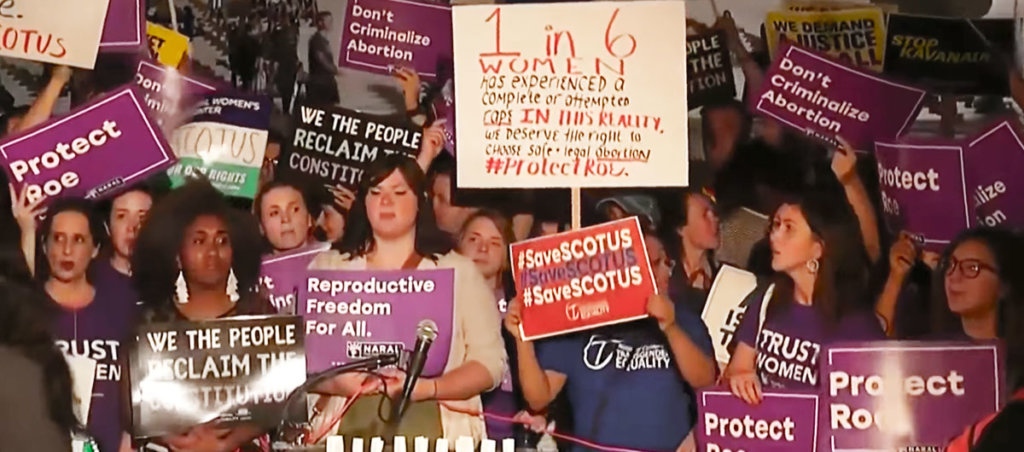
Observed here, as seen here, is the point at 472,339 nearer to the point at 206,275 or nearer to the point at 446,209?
the point at 446,209

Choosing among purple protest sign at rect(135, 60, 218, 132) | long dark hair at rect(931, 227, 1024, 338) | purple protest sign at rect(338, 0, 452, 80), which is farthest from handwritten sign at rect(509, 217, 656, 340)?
purple protest sign at rect(135, 60, 218, 132)

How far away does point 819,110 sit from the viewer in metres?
1.87

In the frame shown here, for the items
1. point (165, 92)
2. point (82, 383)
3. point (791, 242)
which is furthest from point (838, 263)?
point (82, 383)

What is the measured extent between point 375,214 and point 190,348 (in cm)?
Result: 36

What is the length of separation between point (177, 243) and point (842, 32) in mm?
1076

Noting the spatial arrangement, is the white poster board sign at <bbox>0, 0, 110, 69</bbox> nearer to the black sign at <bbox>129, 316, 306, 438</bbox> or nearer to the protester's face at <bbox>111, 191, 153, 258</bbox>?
the protester's face at <bbox>111, 191, 153, 258</bbox>

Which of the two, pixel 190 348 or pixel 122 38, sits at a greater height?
pixel 122 38

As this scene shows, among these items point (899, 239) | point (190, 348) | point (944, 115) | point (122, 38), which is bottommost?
point (190, 348)

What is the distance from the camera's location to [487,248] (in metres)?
1.91

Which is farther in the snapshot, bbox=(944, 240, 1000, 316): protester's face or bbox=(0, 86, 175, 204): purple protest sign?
bbox=(0, 86, 175, 204): purple protest sign

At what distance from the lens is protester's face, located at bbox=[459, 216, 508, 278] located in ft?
6.24

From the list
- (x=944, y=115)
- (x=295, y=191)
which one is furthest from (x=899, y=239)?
(x=295, y=191)

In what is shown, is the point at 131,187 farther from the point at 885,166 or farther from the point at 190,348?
the point at 885,166

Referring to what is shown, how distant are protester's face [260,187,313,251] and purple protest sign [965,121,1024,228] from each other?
1.02 metres
